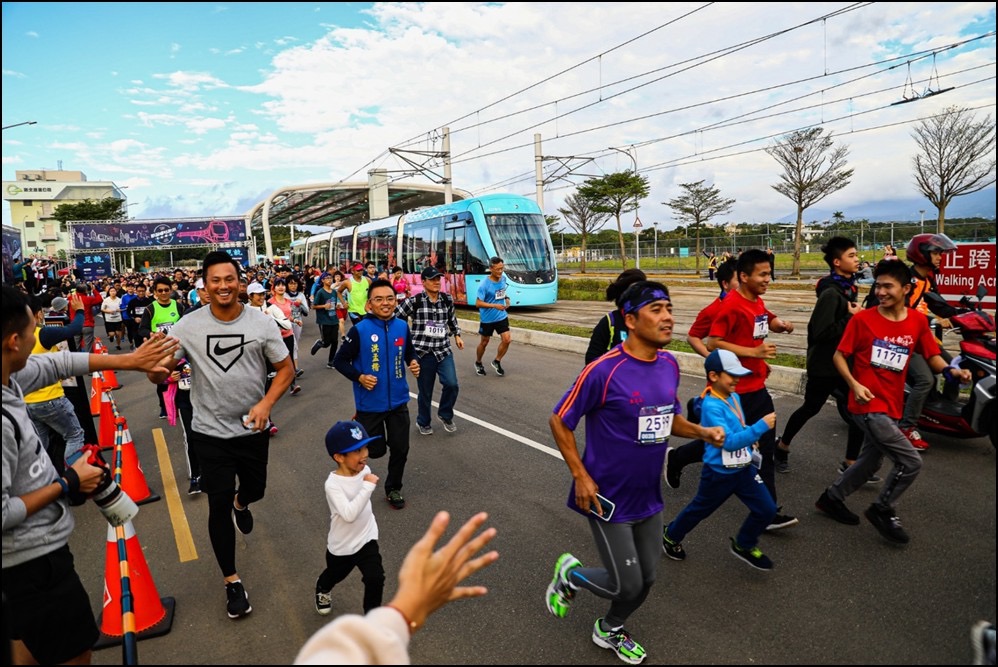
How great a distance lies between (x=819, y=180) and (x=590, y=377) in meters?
30.1

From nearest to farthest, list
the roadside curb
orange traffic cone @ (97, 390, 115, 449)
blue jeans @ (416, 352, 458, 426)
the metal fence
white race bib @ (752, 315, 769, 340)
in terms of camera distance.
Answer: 1. white race bib @ (752, 315, 769, 340)
2. blue jeans @ (416, 352, 458, 426)
3. orange traffic cone @ (97, 390, 115, 449)
4. the roadside curb
5. the metal fence

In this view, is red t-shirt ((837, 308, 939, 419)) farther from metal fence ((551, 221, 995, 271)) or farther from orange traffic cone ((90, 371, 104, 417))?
metal fence ((551, 221, 995, 271))

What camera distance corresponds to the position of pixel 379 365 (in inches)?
191

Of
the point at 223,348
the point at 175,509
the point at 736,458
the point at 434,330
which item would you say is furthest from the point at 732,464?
the point at 175,509

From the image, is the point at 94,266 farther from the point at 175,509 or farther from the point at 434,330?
the point at 175,509

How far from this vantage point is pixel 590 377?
2949 mm

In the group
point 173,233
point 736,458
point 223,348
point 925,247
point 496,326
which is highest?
point 173,233

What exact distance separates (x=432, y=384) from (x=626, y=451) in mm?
4327

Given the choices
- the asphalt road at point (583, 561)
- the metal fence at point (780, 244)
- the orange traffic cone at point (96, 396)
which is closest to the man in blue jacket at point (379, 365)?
the asphalt road at point (583, 561)

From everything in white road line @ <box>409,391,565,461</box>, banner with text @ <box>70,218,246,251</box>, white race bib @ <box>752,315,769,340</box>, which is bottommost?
white road line @ <box>409,391,565,461</box>

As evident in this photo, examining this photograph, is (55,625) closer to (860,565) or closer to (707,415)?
(707,415)

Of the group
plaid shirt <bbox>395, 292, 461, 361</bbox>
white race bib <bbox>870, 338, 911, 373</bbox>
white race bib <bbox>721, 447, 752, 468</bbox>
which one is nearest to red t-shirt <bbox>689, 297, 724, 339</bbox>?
white race bib <bbox>870, 338, 911, 373</bbox>

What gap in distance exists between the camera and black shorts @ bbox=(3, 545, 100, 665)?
2205 millimetres

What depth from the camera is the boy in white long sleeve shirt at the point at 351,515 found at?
10.6 ft
